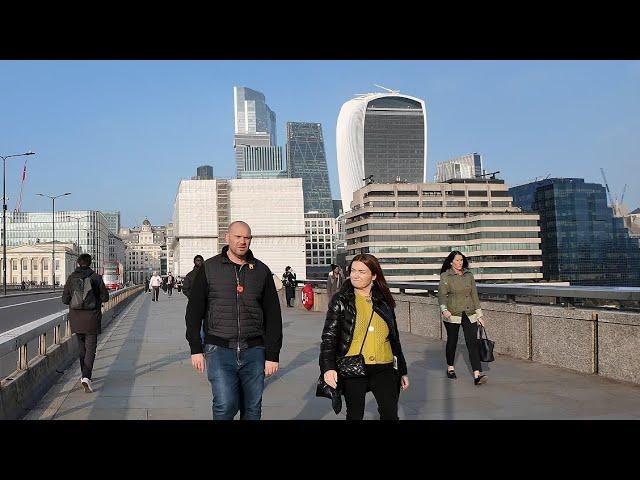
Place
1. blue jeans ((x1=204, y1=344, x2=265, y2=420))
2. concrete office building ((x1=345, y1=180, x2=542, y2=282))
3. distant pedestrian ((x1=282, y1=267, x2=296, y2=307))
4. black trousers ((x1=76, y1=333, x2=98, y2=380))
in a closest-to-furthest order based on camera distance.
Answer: blue jeans ((x1=204, y1=344, x2=265, y2=420)), black trousers ((x1=76, y1=333, x2=98, y2=380)), distant pedestrian ((x1=282, y1=267, x2=296, y2=307)), concrete office building ((x1=345, y1=180, x2=542, y2=282))

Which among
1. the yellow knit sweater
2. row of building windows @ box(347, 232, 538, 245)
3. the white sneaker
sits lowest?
the white sneaker

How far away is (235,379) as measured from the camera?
513 centimetres

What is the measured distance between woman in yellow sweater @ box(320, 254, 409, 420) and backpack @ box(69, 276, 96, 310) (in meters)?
5.37

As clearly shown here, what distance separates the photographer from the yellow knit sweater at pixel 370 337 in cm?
485

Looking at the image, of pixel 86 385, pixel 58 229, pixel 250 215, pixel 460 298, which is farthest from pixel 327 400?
pixel 58 229

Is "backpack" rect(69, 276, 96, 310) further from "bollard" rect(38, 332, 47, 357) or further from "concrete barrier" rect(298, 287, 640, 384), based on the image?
"concrete barrier" rect(298, 287, 640, 384)

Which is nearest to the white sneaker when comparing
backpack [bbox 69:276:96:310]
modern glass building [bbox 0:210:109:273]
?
backpack [bbox 69:276:96:310]

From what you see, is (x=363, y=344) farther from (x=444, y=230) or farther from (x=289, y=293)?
(x=444, y=230)

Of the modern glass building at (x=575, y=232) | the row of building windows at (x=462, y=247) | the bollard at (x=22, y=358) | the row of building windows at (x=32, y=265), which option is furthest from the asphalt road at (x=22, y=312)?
the modern glass building at (x=575, y=232)

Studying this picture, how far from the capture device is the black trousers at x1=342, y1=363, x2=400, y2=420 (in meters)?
4.85
